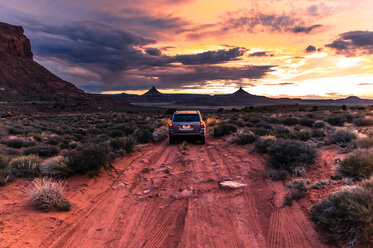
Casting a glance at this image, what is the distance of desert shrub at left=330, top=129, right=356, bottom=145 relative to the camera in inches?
361

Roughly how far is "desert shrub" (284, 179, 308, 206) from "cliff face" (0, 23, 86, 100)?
83.2 meters

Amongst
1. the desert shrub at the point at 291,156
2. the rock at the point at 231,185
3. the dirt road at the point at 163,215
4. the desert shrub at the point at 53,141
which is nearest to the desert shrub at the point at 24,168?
the dirt road at the point at 163,215

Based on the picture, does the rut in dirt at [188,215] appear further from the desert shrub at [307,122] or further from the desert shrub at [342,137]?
the desert shrub at [307,122]

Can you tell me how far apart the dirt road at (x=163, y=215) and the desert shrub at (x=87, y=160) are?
372 millimetres

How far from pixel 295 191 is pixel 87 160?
19.8ft

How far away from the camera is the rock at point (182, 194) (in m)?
5.89

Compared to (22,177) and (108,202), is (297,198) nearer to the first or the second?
(108,202)

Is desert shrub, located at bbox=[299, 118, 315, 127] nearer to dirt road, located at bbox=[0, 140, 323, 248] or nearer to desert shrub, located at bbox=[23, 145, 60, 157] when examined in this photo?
dirt road, located at bbox=[0, 140, 323, 248]

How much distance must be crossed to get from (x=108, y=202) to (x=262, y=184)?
4036 millimetres

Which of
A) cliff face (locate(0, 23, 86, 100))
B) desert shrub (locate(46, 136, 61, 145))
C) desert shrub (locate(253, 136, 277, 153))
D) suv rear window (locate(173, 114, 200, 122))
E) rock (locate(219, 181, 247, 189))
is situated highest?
cliff face (locate(0, 23, 86, 100))

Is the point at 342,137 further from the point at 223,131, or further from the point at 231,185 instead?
the point at 223,131

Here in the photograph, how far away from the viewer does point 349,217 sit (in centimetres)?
345

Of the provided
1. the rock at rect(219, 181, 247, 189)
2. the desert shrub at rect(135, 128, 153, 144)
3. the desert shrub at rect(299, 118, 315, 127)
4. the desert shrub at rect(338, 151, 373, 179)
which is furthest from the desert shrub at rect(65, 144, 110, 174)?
the desert shrub at rect(299, 118, 315, 127)

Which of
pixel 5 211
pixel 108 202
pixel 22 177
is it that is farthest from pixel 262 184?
pixel 22 177
